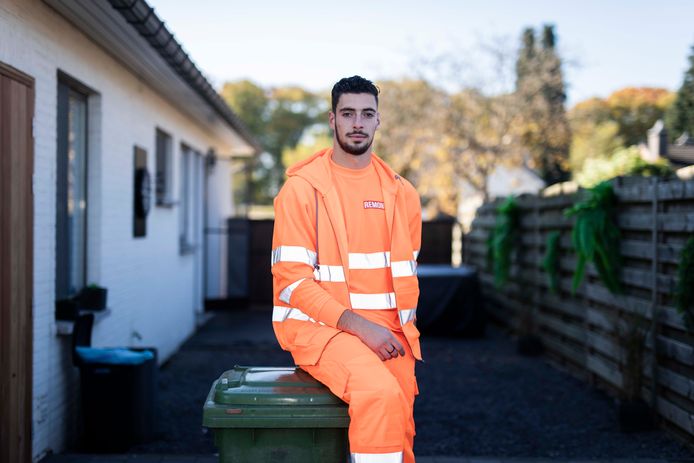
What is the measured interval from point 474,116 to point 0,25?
23635mm

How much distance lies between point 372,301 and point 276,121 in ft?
200

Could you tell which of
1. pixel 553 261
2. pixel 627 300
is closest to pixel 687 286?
pixel 627 300

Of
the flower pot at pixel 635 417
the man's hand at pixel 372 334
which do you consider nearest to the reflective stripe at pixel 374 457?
the man's hand at pixel 372 334

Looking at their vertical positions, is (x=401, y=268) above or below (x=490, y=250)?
above

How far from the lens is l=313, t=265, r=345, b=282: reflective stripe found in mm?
3293

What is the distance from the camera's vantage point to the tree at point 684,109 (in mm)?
49094

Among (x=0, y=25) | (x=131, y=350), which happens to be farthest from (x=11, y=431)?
(x=0, y=25)

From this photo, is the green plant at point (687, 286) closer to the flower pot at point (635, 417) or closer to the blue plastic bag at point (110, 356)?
the flower pot at point (635, 417)

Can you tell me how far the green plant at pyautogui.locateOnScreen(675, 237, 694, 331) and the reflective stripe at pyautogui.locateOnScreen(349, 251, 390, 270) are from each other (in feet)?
8.86

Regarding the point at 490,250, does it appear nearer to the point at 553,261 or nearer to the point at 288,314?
the point at 553,261

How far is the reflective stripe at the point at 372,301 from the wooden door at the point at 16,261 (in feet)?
6.70

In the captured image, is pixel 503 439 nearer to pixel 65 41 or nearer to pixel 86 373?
pixel 86 373

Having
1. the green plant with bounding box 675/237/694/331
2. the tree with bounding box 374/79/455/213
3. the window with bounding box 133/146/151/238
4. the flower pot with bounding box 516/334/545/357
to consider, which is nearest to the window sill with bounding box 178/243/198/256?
the window with bounding box 133/146/151/238

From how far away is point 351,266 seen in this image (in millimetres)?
3355
